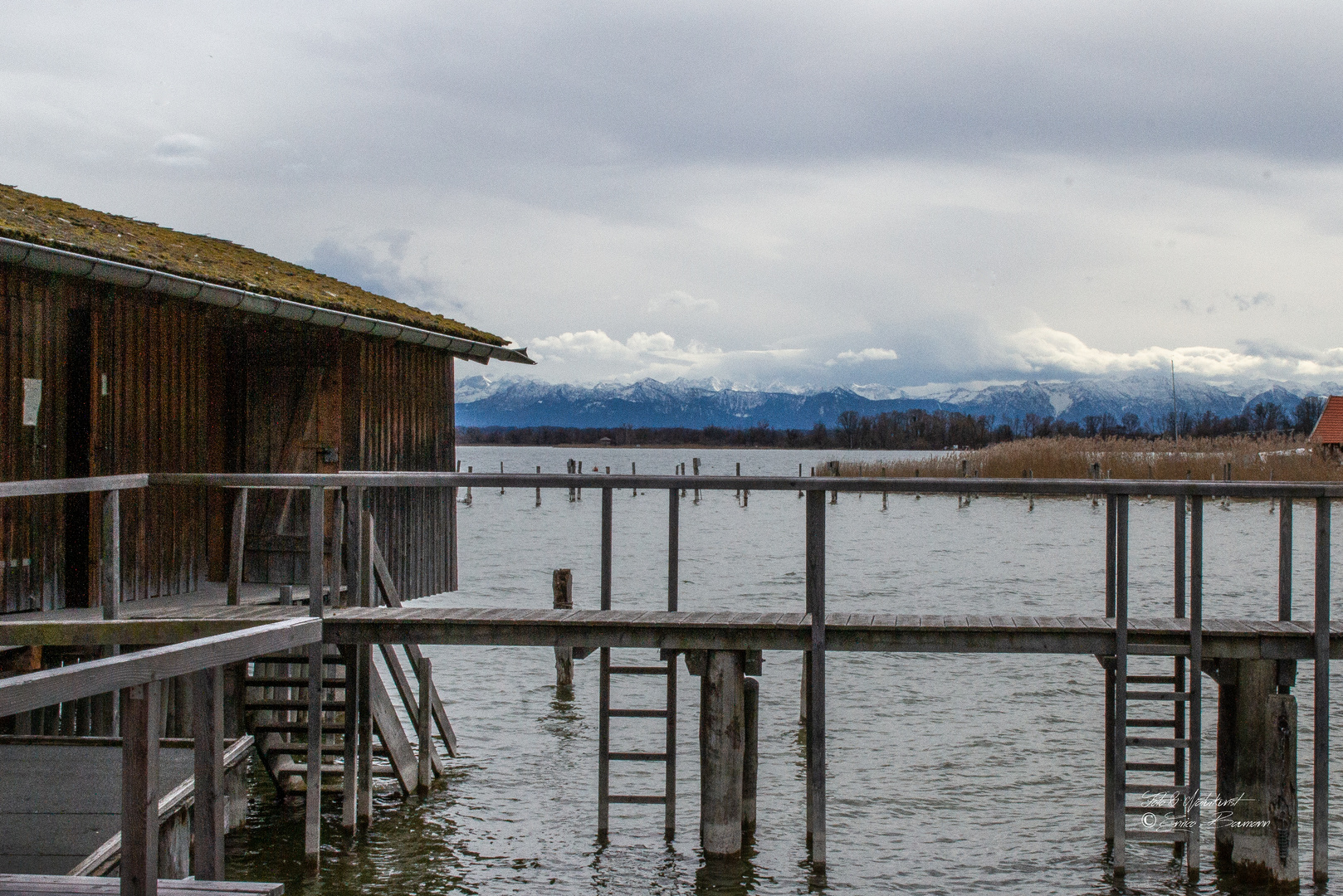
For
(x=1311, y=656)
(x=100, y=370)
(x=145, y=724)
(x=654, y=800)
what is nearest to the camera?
(x=145, y=724)

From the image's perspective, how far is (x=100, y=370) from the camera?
10.4 metres

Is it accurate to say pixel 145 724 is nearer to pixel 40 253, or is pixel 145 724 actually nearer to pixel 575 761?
pixel 40 253

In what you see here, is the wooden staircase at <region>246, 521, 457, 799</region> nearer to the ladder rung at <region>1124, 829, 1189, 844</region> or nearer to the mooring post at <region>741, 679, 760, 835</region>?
the mooring post at <region>741, 679, 760, 835</region>

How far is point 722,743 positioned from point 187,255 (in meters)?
6.86

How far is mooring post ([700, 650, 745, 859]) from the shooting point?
878 centimetres

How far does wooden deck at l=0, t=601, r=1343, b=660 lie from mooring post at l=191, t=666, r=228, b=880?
4.35m

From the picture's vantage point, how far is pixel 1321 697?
852 centimetres

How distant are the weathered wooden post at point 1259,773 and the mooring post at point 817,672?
114 inches

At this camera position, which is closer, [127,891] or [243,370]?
[127,891]

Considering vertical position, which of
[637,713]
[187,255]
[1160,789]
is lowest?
[1160,789]

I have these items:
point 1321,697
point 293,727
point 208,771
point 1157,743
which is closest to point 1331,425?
point 1321,697

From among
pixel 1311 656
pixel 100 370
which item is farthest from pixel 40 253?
pixel 1311 656

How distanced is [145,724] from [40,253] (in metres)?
7.09

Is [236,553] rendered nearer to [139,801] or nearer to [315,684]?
[315,684]
